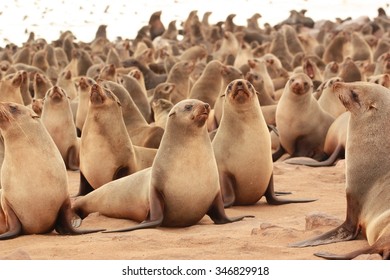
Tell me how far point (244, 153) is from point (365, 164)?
1981 mm

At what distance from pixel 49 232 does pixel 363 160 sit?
224 cm

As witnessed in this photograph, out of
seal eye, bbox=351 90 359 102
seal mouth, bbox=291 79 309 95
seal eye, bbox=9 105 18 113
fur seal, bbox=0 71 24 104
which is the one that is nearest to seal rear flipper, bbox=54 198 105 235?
seal eye, bbox=9 105 18 113

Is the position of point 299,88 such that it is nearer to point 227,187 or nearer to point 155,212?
point 227,187

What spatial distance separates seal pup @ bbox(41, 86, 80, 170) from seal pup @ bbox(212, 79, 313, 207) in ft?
8.23

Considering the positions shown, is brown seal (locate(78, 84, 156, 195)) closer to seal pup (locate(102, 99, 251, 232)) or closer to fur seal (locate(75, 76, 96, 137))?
seal pup (locate(102, 99, 251, 232))

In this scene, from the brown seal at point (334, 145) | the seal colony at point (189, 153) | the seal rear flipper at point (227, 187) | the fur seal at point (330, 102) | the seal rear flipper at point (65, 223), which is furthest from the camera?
the fur seal at point (330, 102)

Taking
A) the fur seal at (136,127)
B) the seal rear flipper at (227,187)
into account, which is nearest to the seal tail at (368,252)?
the seal rear flipper at (227,187)

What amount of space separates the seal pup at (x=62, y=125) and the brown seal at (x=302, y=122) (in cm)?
225

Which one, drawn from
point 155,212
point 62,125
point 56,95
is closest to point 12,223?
point 155,212

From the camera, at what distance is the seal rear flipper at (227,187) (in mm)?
7133

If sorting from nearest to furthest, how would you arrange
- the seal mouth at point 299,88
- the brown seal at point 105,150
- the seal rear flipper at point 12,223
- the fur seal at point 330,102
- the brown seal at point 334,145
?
the seal rear flipper at point 12,223, the brown seal at point 105,150, the brown seal at point 334,145, the seal mouth at point 299,88, the fur seal at point 330,102

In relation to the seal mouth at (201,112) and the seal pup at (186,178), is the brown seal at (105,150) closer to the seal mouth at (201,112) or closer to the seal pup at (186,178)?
the seal pup at (186,178)

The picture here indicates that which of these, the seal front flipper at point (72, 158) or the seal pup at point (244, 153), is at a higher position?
the seal pup at point (244, 153)
